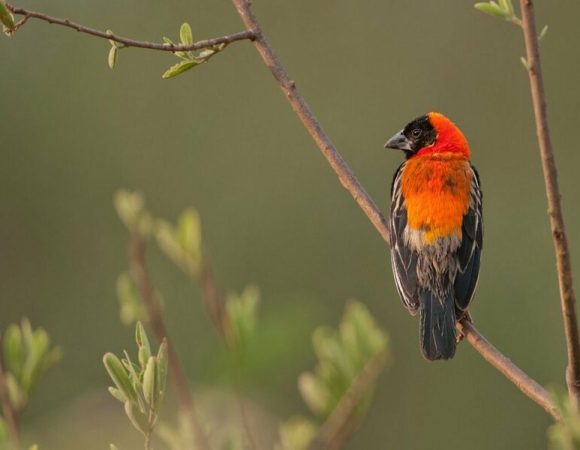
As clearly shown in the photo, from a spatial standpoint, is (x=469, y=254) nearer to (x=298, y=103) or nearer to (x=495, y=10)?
(x=298, y=103)

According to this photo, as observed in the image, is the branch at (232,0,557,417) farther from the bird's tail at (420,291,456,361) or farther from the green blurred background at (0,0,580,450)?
the green blurred background at (0,0,580,450)

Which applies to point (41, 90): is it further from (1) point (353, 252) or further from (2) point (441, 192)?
(2) point (441, 192)

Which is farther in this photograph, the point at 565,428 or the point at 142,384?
the point at 142,384

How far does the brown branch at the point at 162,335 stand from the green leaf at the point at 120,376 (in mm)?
101

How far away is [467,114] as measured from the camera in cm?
1343

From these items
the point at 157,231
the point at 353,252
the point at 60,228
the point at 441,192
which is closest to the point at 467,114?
the point at 353,252

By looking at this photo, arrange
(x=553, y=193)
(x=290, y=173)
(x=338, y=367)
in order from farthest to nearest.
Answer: (x=290, y=173), (x=553, y=193), (x=338, y=367)

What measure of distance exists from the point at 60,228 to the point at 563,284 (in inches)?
Answer: 448

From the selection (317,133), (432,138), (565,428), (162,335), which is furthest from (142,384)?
(432,138)

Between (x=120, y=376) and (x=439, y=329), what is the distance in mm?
2838

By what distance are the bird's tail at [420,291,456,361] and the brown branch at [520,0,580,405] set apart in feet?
5.98

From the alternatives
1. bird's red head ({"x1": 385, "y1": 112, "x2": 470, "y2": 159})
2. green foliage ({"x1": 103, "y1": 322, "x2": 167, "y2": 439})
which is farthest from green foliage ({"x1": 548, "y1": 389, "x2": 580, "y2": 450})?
bird's red head ({"x1": 385, "y1": 112, "x2": 470, "y2": 159})

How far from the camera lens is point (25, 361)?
204 centimetres

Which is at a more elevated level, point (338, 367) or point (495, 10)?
point (495, 10)
